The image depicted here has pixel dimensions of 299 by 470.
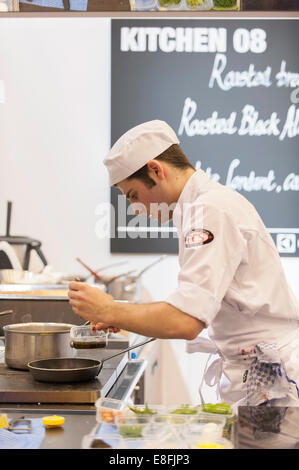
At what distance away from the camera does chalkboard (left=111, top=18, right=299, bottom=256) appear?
4.24m

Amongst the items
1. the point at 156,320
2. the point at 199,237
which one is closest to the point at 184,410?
the point at 156,320

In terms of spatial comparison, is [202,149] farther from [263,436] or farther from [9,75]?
[263,436]

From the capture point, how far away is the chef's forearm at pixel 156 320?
59.2 inches

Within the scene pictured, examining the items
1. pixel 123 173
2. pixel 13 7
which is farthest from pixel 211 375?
pixel 13 7

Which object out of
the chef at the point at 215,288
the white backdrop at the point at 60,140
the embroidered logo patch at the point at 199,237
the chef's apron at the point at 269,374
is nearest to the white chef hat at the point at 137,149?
the chef at the point at 215,288

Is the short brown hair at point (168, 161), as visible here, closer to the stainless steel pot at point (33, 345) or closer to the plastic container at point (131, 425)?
the stainless steel pot at point (33, 345)

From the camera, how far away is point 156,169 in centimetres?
176

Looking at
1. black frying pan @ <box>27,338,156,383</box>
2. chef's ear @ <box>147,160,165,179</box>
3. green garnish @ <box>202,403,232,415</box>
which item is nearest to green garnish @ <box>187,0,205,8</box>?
chef's ear @ <box>147,160,165,179</box>

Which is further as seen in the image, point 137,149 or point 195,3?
point 195,3

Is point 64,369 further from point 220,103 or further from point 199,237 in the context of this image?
point 220,103

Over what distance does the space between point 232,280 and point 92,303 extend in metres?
0.37

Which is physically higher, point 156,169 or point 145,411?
point 156,169

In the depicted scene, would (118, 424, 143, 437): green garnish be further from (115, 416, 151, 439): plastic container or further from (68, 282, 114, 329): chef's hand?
(68, 282, 114, 329): chef's hand

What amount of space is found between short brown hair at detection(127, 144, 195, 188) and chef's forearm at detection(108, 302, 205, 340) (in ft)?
1.29
